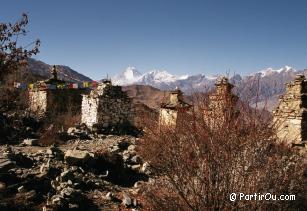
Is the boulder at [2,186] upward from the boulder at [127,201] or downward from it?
upward

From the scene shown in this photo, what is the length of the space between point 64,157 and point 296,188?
24.1 feet

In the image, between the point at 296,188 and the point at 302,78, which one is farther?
the point at 302,78

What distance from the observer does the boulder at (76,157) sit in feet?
37.7

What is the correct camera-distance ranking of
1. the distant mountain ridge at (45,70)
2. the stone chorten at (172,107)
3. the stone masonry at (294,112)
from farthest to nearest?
the distant mountain ridge at (45,70) → the stone chorten at (172,107) → the stone masonry at (294,112)

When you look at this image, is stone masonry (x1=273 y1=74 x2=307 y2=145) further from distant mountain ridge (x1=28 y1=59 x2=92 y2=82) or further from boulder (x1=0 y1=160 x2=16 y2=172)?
distant mountain ridge (x1=28 y1=59 x2=92 y2=82)

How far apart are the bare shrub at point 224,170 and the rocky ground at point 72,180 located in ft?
6.55

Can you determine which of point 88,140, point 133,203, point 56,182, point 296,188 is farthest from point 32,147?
point 296,188

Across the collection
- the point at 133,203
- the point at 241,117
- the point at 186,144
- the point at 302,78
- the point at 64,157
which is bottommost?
the point at 133,203

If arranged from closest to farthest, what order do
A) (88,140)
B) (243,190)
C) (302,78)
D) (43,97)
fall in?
(243,190) → (302,78) → (88,140) → (43,97)

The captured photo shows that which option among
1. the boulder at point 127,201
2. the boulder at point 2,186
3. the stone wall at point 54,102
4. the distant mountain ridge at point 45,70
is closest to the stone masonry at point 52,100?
the stone wall at point 54,102

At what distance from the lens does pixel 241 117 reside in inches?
299

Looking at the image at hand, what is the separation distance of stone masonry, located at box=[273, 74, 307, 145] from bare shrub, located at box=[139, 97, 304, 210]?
593cm

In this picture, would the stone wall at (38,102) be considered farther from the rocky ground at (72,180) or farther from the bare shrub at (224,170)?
the bare shrub at (224,170)

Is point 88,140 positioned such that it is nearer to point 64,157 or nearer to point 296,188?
point 64,157
